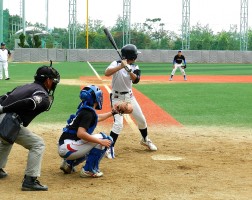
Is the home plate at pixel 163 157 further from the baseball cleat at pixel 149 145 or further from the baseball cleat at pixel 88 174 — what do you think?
the baseball cleat at pixel 88 174

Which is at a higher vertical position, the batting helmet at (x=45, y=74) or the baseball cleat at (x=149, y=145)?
the batting helmet at (x=45, y=74)

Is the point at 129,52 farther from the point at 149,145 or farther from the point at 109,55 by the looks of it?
the point at 109,55

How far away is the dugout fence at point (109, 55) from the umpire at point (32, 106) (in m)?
51.4

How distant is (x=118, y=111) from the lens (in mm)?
6875

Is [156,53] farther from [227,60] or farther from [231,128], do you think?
[231,128]

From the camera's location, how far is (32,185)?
6051mm

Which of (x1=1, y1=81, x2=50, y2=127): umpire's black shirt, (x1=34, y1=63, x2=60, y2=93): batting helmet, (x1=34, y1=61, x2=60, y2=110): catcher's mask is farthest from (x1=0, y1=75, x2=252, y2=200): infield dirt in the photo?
(x1=34, y1=63, x2=60, y2=93): batting helmet

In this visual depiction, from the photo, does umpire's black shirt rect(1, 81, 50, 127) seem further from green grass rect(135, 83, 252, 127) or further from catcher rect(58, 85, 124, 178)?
green grass rect(135, 83, 252, 127)

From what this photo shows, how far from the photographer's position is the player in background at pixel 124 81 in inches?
321

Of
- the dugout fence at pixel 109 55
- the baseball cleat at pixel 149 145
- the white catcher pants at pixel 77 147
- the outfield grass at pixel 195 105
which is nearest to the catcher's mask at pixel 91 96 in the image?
the white catcher pants at pixel 77 147

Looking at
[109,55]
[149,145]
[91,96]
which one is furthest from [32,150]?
[109,55]

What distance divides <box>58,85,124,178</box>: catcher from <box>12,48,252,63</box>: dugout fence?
51008mm

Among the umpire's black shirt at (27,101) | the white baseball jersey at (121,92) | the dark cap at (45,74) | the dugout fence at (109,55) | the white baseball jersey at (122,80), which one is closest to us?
the umpire's black shirt at (27,101)

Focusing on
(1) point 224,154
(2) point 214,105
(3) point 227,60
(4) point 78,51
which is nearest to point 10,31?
(4) point 78,51
